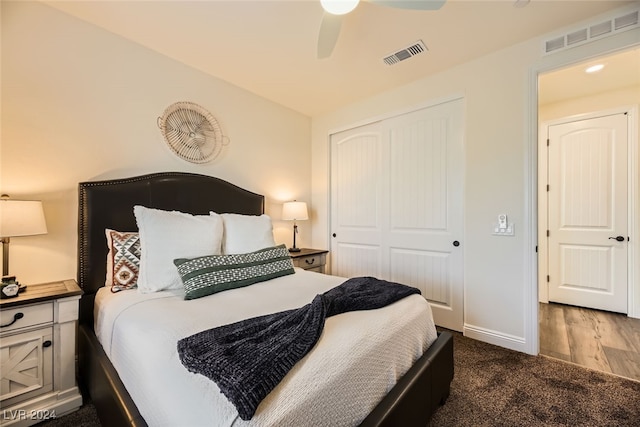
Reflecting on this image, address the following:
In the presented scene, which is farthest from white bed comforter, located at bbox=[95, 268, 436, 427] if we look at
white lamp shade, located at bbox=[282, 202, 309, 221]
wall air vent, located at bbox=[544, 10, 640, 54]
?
wall air vent, located at bbox=[544, 10, 640, 54]

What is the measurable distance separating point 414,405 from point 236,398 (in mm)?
911

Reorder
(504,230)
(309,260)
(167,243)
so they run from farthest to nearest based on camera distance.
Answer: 1. (309,260)
2. (504,230)
3. (167,243)

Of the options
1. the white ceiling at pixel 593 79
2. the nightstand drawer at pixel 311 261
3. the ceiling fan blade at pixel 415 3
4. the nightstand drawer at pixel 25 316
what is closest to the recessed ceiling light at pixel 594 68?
the white ceiling at pixel 593 79

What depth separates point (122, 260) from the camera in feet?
5.99

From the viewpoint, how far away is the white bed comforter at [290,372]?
0.80 metres

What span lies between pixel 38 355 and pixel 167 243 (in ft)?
2.91

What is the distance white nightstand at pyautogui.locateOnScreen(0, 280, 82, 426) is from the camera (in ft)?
4.73

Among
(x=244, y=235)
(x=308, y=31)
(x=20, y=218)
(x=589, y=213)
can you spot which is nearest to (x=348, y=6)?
(x=308, y=31)

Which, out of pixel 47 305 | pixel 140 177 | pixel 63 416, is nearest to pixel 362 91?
pixel 140 177

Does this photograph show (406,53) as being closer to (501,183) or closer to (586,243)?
(501,183)

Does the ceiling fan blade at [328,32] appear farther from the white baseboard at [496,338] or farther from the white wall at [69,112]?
the white baseboard at [496,338]

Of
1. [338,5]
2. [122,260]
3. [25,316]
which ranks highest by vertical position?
[338,5]

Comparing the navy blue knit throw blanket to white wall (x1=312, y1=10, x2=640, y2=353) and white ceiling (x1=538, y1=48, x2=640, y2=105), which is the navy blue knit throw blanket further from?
white ceiling (x1=538, y1=48, x2=640, y2=105)

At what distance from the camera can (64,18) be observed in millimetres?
1937
